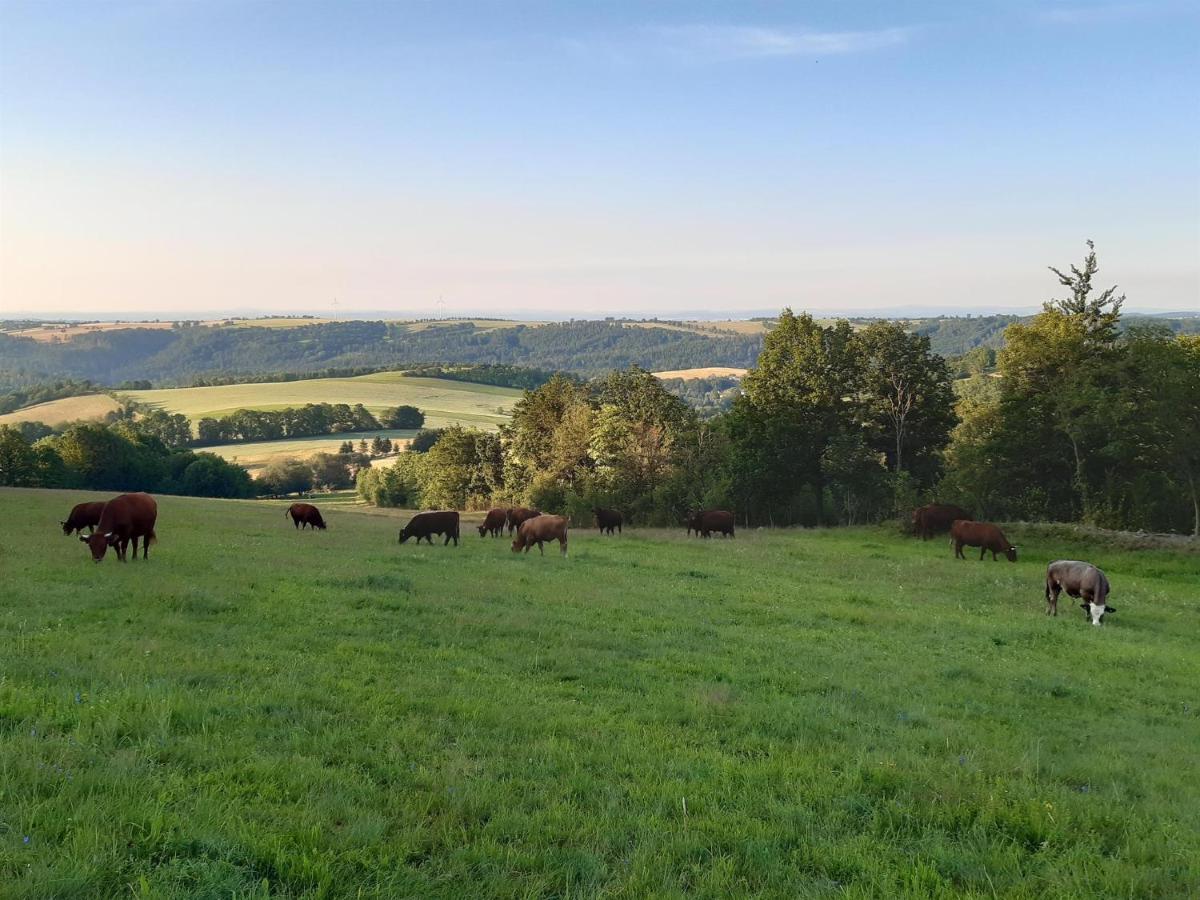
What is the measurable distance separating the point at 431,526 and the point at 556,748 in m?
27.5

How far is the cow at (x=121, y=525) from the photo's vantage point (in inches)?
763

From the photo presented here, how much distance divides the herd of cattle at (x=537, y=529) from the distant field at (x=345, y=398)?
372ft

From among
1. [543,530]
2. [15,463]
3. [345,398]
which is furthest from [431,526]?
[345,398]

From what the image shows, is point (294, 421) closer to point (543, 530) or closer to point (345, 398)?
point (345, 398)

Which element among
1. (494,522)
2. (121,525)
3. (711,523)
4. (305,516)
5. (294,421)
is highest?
(121,525)

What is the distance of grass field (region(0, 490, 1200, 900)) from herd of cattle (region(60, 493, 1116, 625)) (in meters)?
2.24

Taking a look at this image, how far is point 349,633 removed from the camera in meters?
12.6

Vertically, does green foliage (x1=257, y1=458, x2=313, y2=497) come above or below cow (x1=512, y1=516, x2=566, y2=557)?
below

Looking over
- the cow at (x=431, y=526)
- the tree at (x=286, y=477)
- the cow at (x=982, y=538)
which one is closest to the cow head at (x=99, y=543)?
the cow at (x=431, y=526)

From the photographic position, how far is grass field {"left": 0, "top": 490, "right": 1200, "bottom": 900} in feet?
17.1

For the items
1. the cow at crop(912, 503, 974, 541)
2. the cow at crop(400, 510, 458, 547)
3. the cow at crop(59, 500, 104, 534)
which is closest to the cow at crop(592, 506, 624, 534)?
the cow at crop(400, 510, 458, 547)

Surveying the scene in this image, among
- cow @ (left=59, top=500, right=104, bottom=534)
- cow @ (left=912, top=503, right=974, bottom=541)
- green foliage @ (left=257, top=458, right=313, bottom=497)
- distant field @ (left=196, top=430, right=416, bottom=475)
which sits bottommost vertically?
green foliage @ (left=257, top=458, right=313, bottom=497)

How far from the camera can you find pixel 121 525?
64.8 feet

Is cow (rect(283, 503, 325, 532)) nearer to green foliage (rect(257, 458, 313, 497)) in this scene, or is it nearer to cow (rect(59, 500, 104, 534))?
cow (rect(59, 500, 104, 534))
